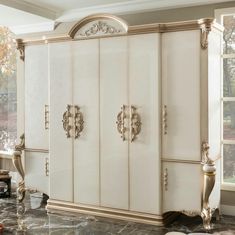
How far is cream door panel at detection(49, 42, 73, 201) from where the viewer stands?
4.46 m

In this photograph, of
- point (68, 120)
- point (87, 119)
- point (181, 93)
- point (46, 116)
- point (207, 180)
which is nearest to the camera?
point (207, 180)

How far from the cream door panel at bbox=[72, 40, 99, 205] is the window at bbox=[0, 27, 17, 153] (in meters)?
1.91

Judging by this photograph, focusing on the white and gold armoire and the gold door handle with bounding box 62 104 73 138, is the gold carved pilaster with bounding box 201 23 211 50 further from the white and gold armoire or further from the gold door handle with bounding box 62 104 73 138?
the gold door handle with bounding box 62 104 73 138

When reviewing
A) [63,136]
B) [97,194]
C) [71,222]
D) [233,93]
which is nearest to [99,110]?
[63,136]

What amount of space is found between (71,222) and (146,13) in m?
2.56

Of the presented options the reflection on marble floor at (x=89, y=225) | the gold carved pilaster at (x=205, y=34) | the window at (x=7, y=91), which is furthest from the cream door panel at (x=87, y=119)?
the window at (x=7, y=91)

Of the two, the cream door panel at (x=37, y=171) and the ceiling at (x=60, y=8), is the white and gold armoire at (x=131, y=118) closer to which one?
the cream door panel at (x=37, y=171)

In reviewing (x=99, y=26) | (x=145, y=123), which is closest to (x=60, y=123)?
(x=145, y=123)

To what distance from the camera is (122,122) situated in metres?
4.11

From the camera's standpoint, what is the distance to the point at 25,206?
4.76m

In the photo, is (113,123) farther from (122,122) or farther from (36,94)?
(36,94)

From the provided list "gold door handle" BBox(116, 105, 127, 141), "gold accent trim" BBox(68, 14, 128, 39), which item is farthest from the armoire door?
"gold door handle" BBox(116, 105, 127, 141)

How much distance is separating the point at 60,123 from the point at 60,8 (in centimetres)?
158

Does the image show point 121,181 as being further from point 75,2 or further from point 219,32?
point 75,2
